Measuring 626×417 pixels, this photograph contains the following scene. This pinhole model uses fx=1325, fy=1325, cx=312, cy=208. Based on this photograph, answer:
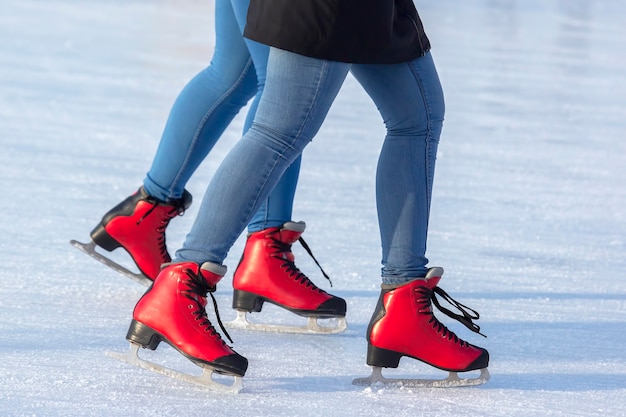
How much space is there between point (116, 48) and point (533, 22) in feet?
23.0

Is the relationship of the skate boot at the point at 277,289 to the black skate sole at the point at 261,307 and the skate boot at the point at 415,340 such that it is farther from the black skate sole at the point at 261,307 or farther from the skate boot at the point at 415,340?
the skate boot at the point at 415,340

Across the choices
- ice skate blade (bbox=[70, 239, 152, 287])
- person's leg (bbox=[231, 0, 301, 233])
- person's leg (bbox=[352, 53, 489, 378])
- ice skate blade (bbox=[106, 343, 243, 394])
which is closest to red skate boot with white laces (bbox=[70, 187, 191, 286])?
ice skate blade (bbox=[70, 239, 152, 287])

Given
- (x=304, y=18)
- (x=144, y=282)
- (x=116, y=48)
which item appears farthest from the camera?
(x=116, y=48)

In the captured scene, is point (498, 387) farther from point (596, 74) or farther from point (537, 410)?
point (596, 74)

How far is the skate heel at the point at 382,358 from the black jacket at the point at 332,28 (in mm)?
543

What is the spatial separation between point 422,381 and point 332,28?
2.25ft

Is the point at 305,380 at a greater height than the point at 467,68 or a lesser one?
lesser

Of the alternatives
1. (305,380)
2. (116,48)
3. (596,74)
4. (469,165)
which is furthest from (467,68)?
(305,380)

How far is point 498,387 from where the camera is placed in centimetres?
251

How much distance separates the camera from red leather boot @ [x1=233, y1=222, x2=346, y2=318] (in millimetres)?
2844

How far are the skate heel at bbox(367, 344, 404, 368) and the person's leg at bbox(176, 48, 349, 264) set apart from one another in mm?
342

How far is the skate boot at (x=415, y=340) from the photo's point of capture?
8.18ft

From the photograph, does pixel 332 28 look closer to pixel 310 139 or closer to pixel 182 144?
pixel 310 139

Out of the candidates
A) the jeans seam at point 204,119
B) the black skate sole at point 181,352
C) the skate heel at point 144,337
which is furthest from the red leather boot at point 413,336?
the jeans seam at point 204,119
